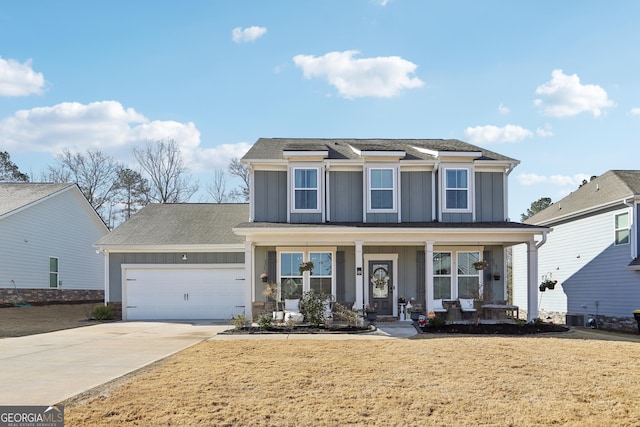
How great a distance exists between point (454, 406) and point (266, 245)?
12.4 m

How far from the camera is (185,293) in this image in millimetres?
21172

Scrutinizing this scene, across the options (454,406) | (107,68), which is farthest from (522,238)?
(107,68)

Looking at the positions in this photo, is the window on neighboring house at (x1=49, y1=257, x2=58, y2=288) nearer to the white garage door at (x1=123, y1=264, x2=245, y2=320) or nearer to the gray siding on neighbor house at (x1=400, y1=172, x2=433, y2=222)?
the white garage door at (x1=123, y1=264, x2=245, y2=320)

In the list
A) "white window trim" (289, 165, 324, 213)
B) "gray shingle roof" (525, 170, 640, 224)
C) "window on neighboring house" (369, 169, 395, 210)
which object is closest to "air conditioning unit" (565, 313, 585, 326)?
"gray shingle roof" (525, 170, 640, 224)

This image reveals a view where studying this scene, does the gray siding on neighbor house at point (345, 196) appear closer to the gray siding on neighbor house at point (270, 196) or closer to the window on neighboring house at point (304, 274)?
the window on neighboring house at point (304, 274)

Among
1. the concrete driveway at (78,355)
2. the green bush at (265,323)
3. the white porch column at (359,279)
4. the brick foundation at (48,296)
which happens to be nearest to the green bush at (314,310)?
the white porch column at (359,279)

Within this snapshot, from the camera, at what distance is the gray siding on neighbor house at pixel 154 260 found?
21125 mm

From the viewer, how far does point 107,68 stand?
20078 millimetres

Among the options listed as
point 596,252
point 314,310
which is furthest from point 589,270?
point 314,310

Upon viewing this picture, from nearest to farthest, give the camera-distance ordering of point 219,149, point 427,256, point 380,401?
point 380,401 < point 427,256 < point 219,149

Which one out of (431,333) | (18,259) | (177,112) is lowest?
(431,333)

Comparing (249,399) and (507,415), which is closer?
(507,415)

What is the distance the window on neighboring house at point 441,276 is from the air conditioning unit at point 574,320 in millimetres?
5549

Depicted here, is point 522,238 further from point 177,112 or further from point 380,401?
point 177,112
